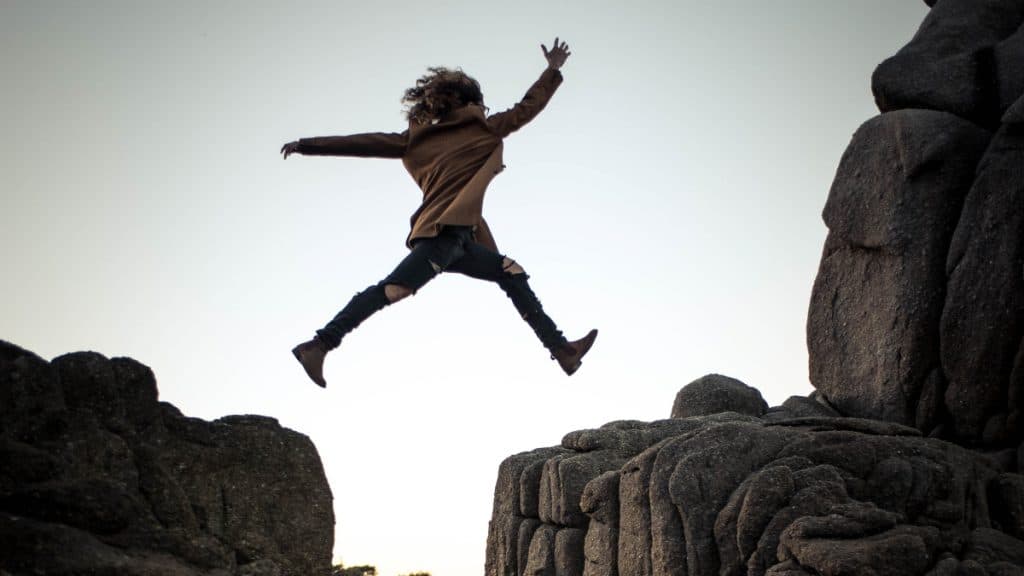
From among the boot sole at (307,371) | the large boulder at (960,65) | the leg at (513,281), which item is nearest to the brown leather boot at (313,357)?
the boot sole at (307,371)

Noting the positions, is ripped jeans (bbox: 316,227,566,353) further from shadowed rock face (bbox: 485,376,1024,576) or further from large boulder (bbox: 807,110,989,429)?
large boulder (bbox: 807,110,989,429)

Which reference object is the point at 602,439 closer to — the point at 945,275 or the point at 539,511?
the point at 539,511

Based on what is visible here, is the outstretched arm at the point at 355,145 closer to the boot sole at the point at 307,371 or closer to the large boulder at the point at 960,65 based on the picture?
the boot sole at the point at 307,371

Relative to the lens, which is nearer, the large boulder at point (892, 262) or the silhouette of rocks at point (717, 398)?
the large boulder at point (892, 262)

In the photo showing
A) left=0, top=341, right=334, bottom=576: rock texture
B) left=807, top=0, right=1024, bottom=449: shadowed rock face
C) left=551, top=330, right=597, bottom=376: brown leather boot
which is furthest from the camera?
left=807, top=0, right=1024, bottom=449: shadowed rock face

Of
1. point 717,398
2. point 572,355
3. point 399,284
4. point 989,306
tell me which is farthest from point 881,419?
point 399,284

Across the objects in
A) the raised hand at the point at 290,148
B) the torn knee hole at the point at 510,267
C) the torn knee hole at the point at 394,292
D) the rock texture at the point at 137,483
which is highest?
the raised hand at the point at 290,148

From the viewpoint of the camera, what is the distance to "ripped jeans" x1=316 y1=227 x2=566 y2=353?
1297 centimetres

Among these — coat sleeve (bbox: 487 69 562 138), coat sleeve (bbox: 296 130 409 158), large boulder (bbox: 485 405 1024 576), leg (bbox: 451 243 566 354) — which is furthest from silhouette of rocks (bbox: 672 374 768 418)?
coat sleeve (bbox: 296 130 409 158)

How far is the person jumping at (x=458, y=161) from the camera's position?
547 inches

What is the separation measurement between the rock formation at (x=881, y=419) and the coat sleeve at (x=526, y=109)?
4742 mm

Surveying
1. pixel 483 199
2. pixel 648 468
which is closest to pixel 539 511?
pixel 648 468

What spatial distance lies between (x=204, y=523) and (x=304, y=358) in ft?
10.2

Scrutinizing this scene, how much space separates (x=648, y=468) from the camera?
15859 millimetres
